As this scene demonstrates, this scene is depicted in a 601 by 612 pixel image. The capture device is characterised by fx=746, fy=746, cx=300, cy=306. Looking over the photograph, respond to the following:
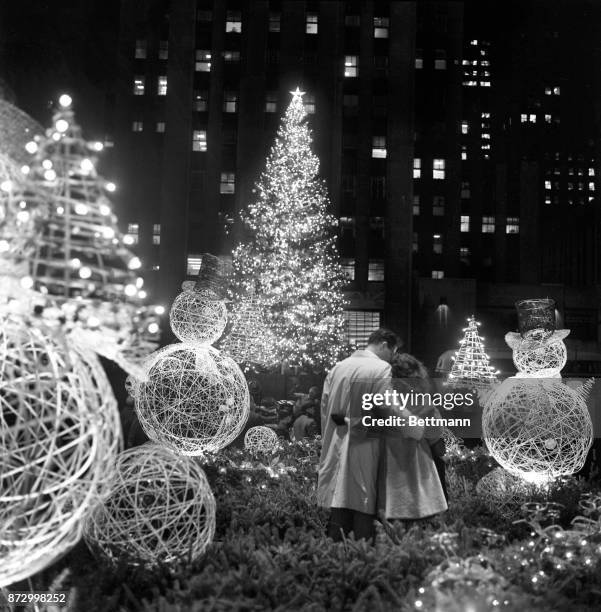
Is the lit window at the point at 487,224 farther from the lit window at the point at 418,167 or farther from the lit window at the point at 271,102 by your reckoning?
the lit window at the point at 271,102

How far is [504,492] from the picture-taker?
6922 millimetres

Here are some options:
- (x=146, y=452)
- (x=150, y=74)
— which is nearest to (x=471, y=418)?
(x=146, y=452)

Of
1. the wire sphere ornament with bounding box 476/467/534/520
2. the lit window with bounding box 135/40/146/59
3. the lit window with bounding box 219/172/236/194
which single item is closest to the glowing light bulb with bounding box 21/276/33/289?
the wire sphere ornament with bounding box 476/467/534/520

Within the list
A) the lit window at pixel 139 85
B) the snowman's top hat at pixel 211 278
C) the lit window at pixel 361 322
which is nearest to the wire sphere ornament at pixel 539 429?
the snowman's top hat at pixel 211 278

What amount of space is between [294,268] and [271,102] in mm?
20071

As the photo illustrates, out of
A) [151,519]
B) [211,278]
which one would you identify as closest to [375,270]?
[211,278]

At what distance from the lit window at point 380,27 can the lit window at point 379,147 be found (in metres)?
5.79

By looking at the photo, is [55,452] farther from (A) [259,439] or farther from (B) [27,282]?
(A) [259,439]

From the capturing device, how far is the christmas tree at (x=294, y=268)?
936 inches

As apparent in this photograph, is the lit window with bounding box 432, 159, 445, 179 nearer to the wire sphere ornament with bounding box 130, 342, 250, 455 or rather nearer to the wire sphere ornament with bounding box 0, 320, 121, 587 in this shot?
the wire sphere ornament with bounding box 130, 342, 250, 455

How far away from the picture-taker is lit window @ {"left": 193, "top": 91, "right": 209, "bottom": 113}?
1658 inches

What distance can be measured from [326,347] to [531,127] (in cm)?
2275

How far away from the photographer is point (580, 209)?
35750mm

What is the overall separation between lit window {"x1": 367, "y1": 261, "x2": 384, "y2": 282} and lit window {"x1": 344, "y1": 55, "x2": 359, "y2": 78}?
35.2ft
